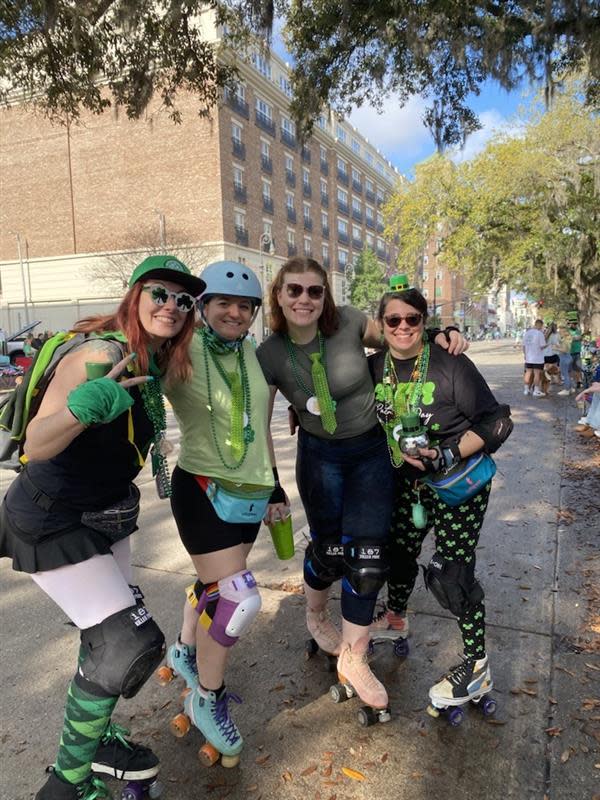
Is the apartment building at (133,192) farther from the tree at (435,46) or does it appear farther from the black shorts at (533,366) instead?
the tree at (435,46)

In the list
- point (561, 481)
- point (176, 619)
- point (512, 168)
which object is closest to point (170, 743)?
point (176, 619)

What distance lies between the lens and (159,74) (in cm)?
734

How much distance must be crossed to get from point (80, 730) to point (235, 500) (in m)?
0.93

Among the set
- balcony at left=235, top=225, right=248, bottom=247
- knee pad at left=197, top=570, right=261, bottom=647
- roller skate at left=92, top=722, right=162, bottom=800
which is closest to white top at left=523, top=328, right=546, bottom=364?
knee pad at left=197, top=570, right=261, bottom=647

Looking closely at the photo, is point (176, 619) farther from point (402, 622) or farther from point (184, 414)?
point (184, 414)

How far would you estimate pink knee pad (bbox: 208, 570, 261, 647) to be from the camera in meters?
2.22

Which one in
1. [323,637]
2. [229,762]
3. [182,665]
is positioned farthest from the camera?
[323,637]

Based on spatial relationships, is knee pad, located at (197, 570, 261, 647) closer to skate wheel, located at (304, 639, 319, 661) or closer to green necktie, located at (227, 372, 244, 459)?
green necktie, located at (227, 372, 244, 459)

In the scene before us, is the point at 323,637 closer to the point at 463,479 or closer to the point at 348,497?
the point at 348,497

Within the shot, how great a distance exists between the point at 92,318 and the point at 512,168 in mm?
21575

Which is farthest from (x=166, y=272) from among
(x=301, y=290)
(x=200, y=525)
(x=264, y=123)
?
(x=264, y=123)

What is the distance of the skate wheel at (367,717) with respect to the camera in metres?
2.39

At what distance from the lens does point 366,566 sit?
100.0 inches

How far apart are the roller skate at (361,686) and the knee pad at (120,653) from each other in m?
0.98
